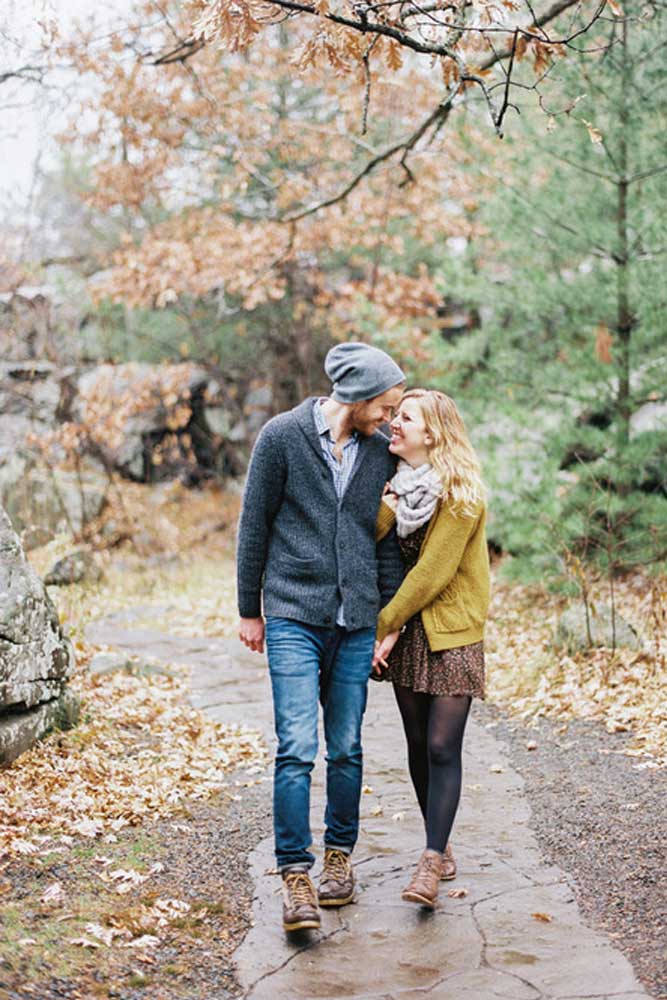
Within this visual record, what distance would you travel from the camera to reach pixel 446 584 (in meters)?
3.67

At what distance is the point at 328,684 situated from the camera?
3.76 meters

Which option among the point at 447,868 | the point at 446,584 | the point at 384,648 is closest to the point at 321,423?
the point at 446,584

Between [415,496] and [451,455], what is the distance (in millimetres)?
200

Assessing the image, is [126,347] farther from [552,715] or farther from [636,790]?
[636,790]

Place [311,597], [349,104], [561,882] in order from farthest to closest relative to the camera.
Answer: [349,104] < [561,882] < [311,597]

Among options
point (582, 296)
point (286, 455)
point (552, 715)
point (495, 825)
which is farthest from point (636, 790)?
point (582, 296)

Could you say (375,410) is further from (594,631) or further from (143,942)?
(594,631)

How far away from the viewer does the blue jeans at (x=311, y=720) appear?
3549mm

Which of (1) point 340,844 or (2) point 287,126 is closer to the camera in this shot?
(1) point 340,844

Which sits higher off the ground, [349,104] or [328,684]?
[349,104]

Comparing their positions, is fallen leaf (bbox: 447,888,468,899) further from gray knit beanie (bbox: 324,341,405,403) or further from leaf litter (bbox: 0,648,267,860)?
gray knit beanie (bbox: 324,341,405,403)

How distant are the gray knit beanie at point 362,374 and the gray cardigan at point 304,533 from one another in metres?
0.19

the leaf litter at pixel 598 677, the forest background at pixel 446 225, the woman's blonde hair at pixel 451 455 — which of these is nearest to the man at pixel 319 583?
the woman's blonde hair at pixel 451 455

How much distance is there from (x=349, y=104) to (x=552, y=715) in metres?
8.77
